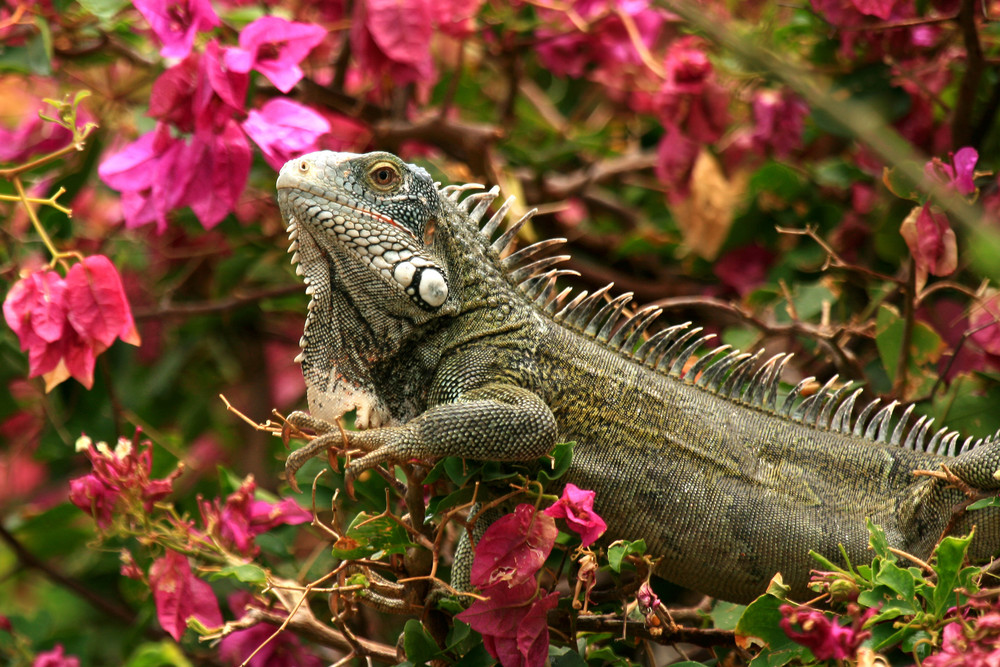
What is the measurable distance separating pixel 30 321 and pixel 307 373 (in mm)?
809

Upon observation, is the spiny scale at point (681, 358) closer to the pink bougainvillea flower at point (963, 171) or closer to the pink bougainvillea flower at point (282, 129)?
the pink bougainvillea flower at point (282, 129)

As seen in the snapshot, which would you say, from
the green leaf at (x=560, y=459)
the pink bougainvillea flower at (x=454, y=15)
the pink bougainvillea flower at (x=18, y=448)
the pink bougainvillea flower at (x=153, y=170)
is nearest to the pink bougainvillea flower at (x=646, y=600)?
the green leaf at (x=560, y=459)

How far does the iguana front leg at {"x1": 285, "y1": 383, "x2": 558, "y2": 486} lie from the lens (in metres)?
2.12

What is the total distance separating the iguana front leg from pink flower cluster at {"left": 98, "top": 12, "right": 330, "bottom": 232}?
1.02 metres

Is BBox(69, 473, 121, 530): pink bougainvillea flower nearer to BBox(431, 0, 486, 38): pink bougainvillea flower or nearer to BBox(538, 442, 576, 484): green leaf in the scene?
BBox(538, 442, 576, 484): green leaf

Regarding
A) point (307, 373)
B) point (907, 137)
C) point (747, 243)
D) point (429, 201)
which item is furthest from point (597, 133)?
point (307, 373)

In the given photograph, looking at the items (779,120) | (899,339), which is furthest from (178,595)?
(779,120)

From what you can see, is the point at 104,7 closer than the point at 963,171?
No

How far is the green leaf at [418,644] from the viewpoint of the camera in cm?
211

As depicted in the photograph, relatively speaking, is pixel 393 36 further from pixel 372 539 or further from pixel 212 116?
pixel 372 539

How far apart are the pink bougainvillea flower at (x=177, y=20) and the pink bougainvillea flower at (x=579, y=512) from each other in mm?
A: 1755

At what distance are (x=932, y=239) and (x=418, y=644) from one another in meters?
1.70

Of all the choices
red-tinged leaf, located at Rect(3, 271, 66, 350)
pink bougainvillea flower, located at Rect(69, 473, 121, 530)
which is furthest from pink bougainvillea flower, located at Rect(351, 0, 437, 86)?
pink bougainvillea flower, located at Rect(69, 473, 121, 530)

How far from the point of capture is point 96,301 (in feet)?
8.52
